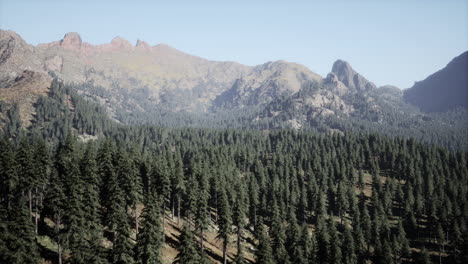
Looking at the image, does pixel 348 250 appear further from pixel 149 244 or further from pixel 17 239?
pixel 17 239

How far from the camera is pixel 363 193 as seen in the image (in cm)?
11650

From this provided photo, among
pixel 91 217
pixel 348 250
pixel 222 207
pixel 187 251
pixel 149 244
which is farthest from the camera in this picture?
pixel 348 250

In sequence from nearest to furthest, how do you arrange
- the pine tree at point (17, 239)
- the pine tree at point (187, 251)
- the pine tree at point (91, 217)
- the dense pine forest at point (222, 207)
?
1. the pine tree at point (17, 239)
2. the pine tree at point (91, 217)
3. the pine tree at point (187, 251)
4. the dense pine forest at point (222, 207)

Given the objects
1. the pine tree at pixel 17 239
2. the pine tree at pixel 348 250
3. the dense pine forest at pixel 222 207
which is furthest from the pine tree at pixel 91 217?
the pine tree at pixel 348 250

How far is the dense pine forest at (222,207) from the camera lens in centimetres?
4391

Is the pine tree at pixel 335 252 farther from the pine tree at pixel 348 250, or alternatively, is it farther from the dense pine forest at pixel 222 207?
the pine tree at pixel 348 250

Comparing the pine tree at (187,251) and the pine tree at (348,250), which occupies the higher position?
the pine tree at (187,251)

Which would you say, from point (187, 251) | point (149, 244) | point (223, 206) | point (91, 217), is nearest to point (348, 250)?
point (223, 206)

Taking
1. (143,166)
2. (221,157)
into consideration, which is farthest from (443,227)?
(143,166)

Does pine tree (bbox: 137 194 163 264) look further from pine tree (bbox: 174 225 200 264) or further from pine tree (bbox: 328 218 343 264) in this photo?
pine tree (bbox: 328 218 343 264)

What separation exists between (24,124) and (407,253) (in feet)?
680

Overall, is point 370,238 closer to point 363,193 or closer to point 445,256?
point 445,256

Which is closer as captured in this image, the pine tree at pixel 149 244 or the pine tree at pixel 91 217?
the pine tree at pixel 91 217

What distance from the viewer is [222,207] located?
60.7 meters
